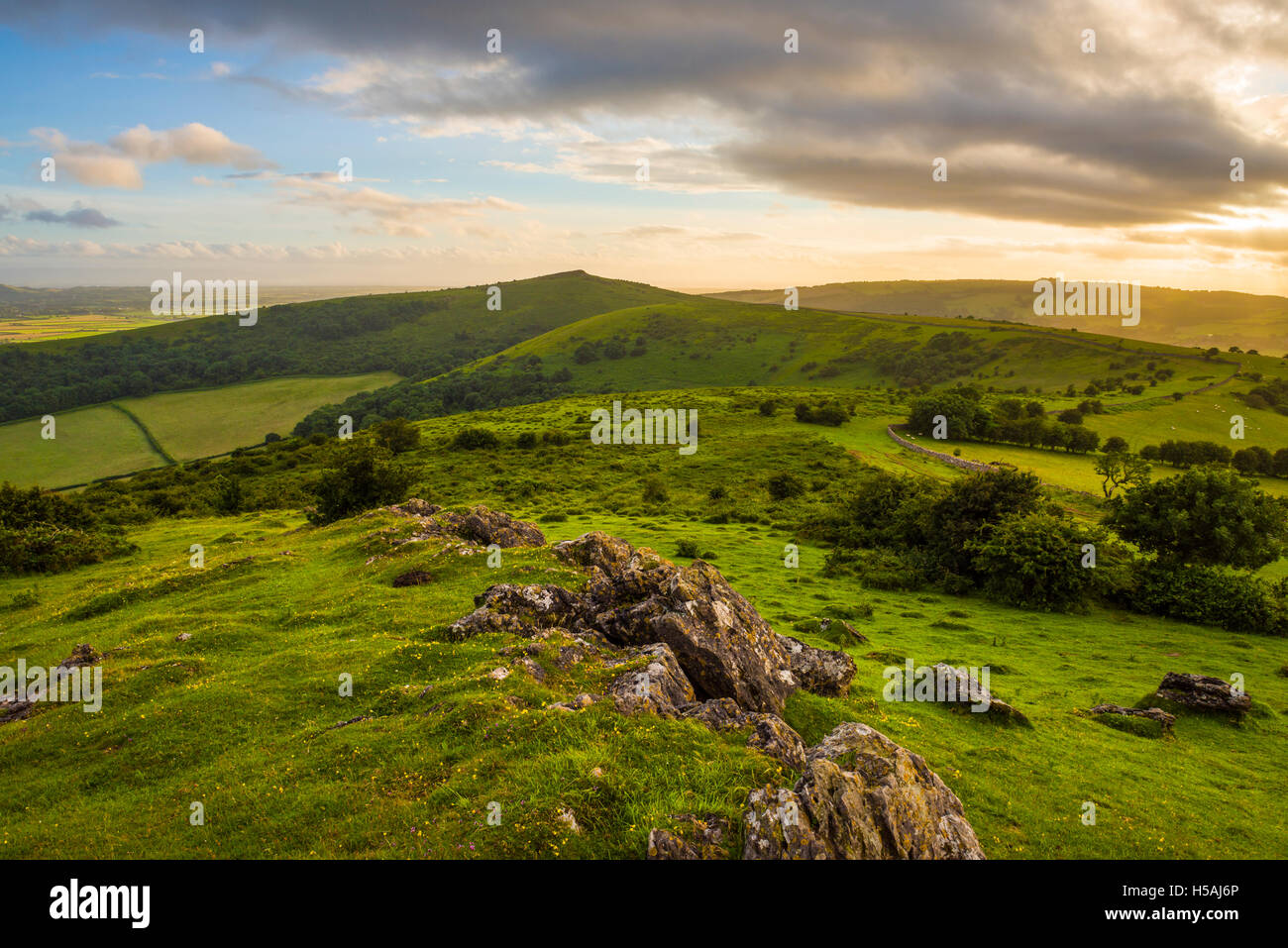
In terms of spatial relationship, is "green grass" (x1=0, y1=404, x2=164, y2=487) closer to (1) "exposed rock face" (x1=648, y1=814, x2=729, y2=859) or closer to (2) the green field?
(2) the green field

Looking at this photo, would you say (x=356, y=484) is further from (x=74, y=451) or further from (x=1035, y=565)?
(x=74, y=451)

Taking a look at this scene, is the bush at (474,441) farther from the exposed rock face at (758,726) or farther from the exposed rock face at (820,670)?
the exposed rock face at (758,726)

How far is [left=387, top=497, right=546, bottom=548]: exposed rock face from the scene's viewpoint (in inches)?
1340

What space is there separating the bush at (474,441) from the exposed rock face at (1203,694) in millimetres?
93638

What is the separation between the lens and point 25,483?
402 ft

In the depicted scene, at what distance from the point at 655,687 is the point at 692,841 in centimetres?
481

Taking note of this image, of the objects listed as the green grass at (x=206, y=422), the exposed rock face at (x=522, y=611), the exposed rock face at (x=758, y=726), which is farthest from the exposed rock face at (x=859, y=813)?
the green grass at (x=206, y=422)

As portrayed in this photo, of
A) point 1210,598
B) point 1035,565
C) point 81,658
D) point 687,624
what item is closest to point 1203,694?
point 1035,565

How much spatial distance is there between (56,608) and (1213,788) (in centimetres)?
4600

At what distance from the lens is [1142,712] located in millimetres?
21625

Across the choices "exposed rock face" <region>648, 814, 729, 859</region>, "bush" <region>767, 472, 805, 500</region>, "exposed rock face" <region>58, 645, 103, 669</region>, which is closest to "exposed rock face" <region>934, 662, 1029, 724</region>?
"exposed rock face" <region>648, 814, 729, 859</region>

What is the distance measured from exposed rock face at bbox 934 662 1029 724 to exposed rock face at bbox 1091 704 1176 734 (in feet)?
13.8
